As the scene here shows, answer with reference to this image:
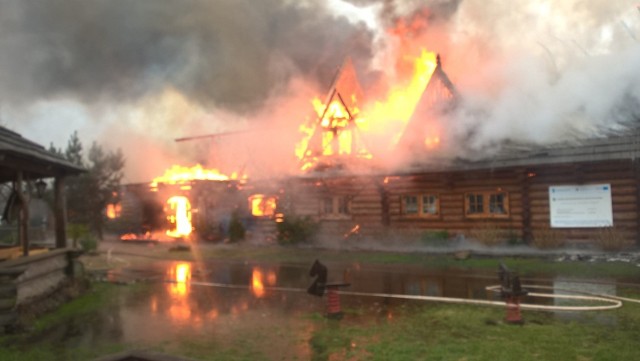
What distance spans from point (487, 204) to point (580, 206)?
300cm

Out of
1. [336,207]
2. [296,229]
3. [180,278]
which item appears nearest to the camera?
[180,278]

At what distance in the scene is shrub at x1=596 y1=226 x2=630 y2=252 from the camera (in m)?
15.5

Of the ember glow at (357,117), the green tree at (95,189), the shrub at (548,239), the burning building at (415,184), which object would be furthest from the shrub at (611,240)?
the green tree at (95,189)

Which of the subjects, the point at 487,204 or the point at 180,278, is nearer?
the point at 180,278

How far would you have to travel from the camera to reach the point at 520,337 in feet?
22.9

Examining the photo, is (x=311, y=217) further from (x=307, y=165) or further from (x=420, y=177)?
(x=420, y=177)

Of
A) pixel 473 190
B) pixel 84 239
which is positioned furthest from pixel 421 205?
pixel 84 239

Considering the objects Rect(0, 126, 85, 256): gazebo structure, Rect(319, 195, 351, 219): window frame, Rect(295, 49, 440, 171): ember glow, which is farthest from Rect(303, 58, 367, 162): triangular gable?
Rect(0, 126, 85, 256): gazebo structure

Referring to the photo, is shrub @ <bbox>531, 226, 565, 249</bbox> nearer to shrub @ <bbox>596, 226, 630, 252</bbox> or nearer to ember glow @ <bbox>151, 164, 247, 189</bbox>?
shrub @ <bbox>596, 226, 630, 252</bbox>

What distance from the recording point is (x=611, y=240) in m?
15.6

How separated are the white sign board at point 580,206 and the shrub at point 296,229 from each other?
9048 mm

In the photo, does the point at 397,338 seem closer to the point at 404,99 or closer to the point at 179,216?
the point at 404,99

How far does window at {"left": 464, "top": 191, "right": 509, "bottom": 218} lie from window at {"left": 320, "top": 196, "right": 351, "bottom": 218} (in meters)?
5.05

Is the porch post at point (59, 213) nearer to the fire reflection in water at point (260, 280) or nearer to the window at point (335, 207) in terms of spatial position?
the fire reflection in water at point (260, 280)
